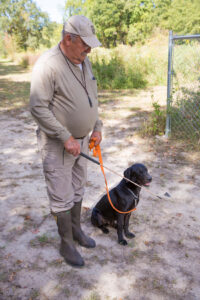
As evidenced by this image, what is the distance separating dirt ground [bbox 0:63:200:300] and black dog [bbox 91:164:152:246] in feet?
0.50

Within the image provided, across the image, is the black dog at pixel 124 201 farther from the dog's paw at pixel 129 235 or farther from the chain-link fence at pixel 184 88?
the chain-link fence at pixel 184 88

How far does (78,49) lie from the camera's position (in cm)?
198

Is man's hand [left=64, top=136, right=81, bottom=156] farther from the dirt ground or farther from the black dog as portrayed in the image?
the dirt ground

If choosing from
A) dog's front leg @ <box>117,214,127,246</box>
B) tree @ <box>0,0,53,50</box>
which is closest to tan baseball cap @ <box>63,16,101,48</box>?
dog's front leg @ <box>117,214,127,246</box>

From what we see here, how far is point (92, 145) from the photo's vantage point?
2613mm

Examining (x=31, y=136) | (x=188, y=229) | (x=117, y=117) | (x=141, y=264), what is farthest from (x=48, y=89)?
(x=117, y=117)

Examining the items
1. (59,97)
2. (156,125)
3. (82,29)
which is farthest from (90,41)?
(156,125)

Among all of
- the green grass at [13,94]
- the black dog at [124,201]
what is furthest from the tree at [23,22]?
the black dog at [124,201]

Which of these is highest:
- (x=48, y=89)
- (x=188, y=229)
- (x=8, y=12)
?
(x=8, y=12)

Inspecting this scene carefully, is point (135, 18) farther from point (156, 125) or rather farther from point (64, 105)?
point (64, 105)

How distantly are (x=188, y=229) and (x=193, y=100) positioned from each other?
3310 millimetres

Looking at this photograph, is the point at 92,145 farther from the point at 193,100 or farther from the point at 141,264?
the point at 193,100

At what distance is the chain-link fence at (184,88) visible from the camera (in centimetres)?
514

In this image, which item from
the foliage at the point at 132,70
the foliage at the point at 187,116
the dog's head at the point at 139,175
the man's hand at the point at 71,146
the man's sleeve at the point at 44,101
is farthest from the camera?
the foliage at the point at 132,70
